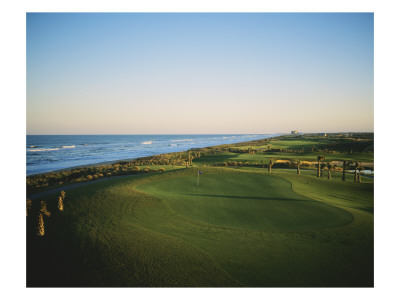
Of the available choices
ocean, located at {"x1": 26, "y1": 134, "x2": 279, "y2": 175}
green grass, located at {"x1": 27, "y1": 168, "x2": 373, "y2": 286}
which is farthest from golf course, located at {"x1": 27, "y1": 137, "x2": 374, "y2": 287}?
ocean, located at {"x1": 26, "y1": 134, "x2": 279, "y2": 175}

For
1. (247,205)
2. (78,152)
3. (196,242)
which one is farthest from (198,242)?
(78,152)

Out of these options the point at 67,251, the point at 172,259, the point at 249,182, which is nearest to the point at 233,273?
the point at 172,259

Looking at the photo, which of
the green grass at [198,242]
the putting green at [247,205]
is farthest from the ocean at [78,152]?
the green grass at [198,242]

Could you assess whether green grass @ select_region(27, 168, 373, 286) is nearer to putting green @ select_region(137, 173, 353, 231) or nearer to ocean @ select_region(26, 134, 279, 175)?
putting green @ select_region(137, 173, 353, 231)

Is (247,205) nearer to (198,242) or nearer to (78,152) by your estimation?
(198,242)

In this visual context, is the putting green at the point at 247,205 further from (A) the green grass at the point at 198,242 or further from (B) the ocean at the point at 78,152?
(B) the ocean at the point at 78,152

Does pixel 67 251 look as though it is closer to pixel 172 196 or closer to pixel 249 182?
pixel 172 196

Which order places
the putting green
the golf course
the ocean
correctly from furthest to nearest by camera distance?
the ocean
the putting green
the golf course
